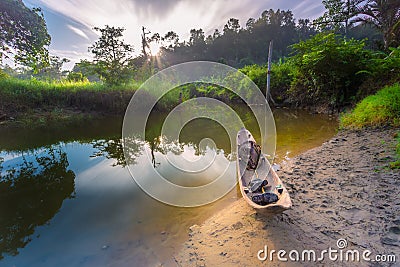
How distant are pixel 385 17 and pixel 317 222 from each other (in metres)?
12.6

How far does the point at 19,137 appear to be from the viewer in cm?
792

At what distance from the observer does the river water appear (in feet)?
7.89

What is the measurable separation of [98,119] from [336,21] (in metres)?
15.8

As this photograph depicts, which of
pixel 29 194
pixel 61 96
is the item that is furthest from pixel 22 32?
pixel 29 194

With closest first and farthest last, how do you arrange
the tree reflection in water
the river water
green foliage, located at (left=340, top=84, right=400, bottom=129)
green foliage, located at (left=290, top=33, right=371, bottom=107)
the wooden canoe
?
1. the wooden canoe
2. the river water
3. the tree reflection in water
4. green foliage, located at (left=340, top=84, right=400, bottom=129)
5. green foliage, located at (left=290, top=33, right=371, bottom=107)

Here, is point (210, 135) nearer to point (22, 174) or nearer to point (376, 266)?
point (22, 174)

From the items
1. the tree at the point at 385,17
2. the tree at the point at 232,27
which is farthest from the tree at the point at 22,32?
the tree at the point at 232,27

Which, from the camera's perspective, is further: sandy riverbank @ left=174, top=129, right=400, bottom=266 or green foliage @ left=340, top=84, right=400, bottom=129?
green foliage @ left=340, top=84, right=400, bottom=129

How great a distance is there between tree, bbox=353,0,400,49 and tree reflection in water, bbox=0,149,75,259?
45.3ft

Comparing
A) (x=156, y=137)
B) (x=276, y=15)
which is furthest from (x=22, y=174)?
(x=276, y=15)

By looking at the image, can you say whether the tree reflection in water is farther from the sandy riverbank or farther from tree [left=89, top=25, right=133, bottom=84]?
tree [left=89, top=25, right=133, bottom=84]

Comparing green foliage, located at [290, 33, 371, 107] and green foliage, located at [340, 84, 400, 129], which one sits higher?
green foliage, located at [290, 33, 371, 107]

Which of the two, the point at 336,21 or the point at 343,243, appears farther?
the point at 336,21

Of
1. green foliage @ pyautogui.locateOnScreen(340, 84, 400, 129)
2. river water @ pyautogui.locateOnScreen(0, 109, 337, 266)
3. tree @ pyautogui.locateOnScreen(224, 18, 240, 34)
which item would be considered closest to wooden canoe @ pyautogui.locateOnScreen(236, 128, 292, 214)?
river water @ pyautogui.locateOnScreen(0, 109, 337, 266)
